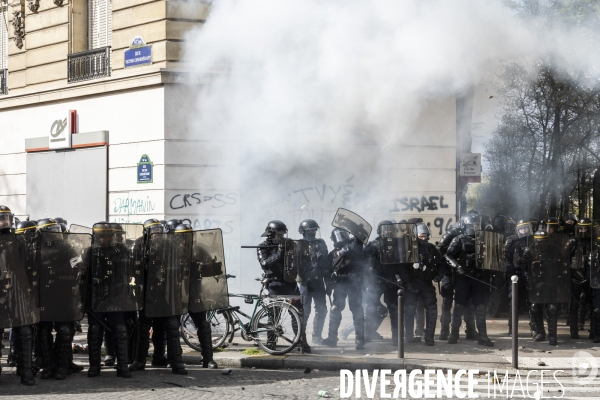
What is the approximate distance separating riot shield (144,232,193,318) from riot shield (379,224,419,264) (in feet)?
9.42

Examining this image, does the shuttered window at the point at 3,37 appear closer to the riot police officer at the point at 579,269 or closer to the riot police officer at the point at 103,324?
the riot police officer at the point at 103,324

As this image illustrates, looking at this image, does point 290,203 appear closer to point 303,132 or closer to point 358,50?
point 303,132

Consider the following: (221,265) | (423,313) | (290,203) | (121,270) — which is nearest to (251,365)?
(221,265)

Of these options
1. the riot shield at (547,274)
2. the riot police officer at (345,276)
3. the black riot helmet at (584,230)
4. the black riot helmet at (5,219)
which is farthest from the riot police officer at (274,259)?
the black riot helmet at (584,230)

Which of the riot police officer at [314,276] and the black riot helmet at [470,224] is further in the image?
the black riot helmet at [470,224]

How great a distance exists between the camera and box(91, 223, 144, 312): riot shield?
28.2 ft

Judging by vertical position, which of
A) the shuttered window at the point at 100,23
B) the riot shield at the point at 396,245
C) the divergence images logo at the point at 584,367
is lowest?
the divergence images logo at the point at 584,367

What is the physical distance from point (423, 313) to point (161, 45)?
6149 millimetres

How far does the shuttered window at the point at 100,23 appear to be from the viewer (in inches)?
621

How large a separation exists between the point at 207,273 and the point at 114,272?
111 centimetres

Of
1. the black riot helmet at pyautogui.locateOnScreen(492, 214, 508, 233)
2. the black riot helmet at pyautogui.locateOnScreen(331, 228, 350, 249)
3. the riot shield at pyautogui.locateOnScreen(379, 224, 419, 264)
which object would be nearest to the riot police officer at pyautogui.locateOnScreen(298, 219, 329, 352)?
the black riot helmet at pyautogui.locateOnScreen(331, 228, 350, 249)

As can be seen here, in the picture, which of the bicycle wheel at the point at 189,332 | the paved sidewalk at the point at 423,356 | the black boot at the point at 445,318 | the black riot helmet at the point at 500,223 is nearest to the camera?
the paved sidewalk at the point at 423,356

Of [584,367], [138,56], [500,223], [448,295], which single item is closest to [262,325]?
[448,295]

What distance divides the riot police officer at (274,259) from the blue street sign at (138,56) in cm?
529
